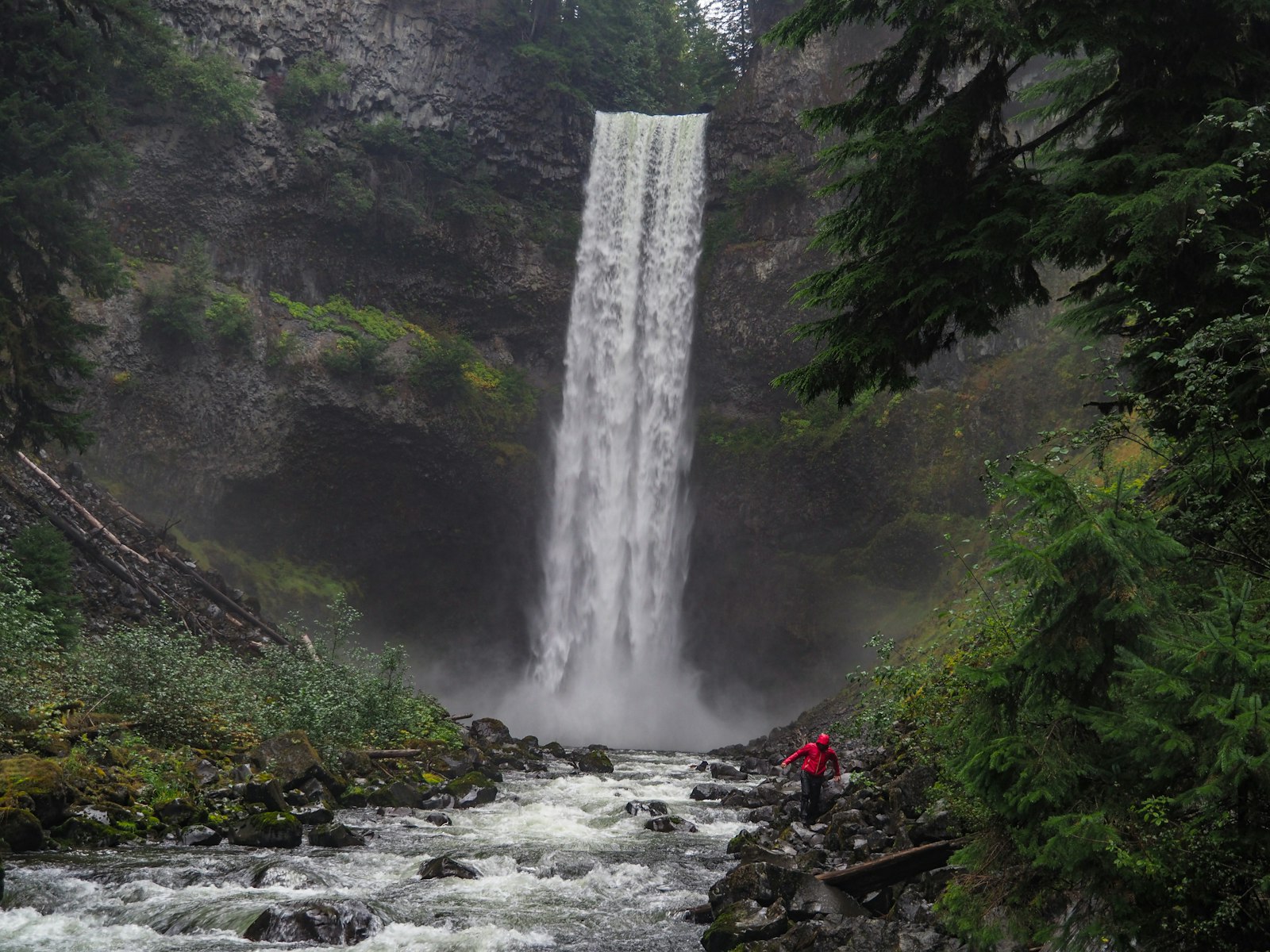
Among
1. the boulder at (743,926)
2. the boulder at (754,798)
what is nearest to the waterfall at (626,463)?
the boulder at (754,798)

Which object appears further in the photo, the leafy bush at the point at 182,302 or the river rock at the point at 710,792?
the leafy bush at the point at 182,302

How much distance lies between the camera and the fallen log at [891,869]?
6.80m

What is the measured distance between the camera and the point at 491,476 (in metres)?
31.1

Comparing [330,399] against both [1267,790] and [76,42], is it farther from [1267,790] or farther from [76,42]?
[1267,790]

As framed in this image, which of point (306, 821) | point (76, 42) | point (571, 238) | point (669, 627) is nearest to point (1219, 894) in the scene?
point (306, 821)

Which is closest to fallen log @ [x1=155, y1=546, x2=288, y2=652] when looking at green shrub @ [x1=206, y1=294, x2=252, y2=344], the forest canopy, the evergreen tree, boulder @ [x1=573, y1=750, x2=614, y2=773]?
the evergreen tree

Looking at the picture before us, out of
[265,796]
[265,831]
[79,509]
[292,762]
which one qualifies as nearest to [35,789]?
[265,831]

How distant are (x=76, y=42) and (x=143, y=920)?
51.2 feet

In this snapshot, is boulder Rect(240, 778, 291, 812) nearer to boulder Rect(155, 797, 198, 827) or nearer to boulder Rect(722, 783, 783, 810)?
boulder Rect(155, 797, 198, 827)

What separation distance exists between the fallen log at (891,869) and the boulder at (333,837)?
5668 millimetres

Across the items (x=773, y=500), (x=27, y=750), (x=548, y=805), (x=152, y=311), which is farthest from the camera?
(x=773, y=500)

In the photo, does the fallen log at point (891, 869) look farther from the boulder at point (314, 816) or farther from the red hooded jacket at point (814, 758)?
the boulder at point (314, 816)

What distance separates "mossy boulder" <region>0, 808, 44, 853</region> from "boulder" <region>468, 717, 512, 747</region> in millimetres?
11674

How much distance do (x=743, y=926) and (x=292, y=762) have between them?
25.3 ft
